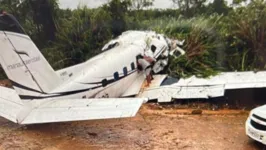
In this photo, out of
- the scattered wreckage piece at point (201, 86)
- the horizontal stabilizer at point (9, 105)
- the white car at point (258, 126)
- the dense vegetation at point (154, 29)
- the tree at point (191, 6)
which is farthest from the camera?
the tree at point (191, 6)

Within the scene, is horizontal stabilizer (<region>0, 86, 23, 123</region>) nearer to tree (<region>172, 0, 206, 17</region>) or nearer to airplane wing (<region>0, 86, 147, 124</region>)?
airplane wing (<region>0, 86, 147, 124</region>)

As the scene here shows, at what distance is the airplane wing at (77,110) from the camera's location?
7.71 meters

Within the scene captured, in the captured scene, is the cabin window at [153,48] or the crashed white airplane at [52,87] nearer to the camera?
the crashed white airplane at [52,87]

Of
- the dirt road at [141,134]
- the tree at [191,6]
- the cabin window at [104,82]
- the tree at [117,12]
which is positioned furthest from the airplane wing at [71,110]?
the tree at [191,6]

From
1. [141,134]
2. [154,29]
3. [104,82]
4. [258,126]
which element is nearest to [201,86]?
[104,82]

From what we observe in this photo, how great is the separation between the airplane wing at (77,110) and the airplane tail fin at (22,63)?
46 cm

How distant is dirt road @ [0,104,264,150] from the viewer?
855cm

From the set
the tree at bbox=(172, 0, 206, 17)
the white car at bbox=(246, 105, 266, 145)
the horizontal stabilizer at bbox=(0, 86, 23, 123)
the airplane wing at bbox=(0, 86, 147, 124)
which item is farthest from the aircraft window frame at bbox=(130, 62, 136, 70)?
the tree at bbox=(172, 0, 206, 17)

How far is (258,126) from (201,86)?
3.80 m

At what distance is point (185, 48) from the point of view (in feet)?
50.8

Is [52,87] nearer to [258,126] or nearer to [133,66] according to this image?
[133,66]

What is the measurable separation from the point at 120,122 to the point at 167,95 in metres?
2.37

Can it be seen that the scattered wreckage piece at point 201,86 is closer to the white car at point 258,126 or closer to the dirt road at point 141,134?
the dirt road at point 141,134

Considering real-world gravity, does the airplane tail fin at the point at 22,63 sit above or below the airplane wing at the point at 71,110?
above
